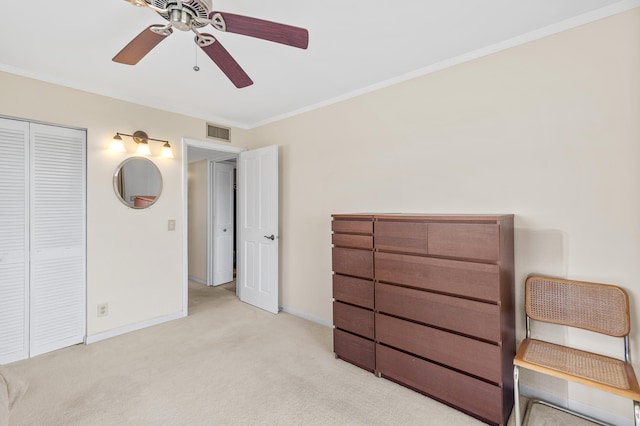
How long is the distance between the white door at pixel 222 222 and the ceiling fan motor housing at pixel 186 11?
3.61 m

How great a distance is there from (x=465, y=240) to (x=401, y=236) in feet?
1.41

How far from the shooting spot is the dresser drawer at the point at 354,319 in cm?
236

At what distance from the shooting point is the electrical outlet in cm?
295

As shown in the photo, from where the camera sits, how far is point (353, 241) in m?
2.46

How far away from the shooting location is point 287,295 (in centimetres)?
372

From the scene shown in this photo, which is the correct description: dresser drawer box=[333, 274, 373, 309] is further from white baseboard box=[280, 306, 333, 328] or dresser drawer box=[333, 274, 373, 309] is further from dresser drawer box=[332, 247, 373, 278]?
white baseboard box=[280, 306, 333, 328]

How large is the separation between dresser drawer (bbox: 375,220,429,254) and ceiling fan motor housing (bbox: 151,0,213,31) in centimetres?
167

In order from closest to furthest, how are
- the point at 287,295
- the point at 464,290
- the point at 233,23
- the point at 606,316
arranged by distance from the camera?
the point at 233,23 < the point at 606,316 < the point at 464,290 < the point at 287,295

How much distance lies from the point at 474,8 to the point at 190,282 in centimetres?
529

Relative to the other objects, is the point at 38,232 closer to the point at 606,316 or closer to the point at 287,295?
the point at 287,295

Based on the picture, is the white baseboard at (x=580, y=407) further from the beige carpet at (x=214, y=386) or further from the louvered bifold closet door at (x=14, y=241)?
the louvered bifold closet door at (x=14, y=241)

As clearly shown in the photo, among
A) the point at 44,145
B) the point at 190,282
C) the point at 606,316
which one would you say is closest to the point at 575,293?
the point at 606,316

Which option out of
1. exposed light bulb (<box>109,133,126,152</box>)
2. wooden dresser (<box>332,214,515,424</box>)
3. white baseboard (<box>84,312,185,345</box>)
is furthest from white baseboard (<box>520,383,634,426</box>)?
exposed light bulb (<box>109,133,126,152</box>)

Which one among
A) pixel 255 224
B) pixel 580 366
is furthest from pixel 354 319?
pixel 255 224
